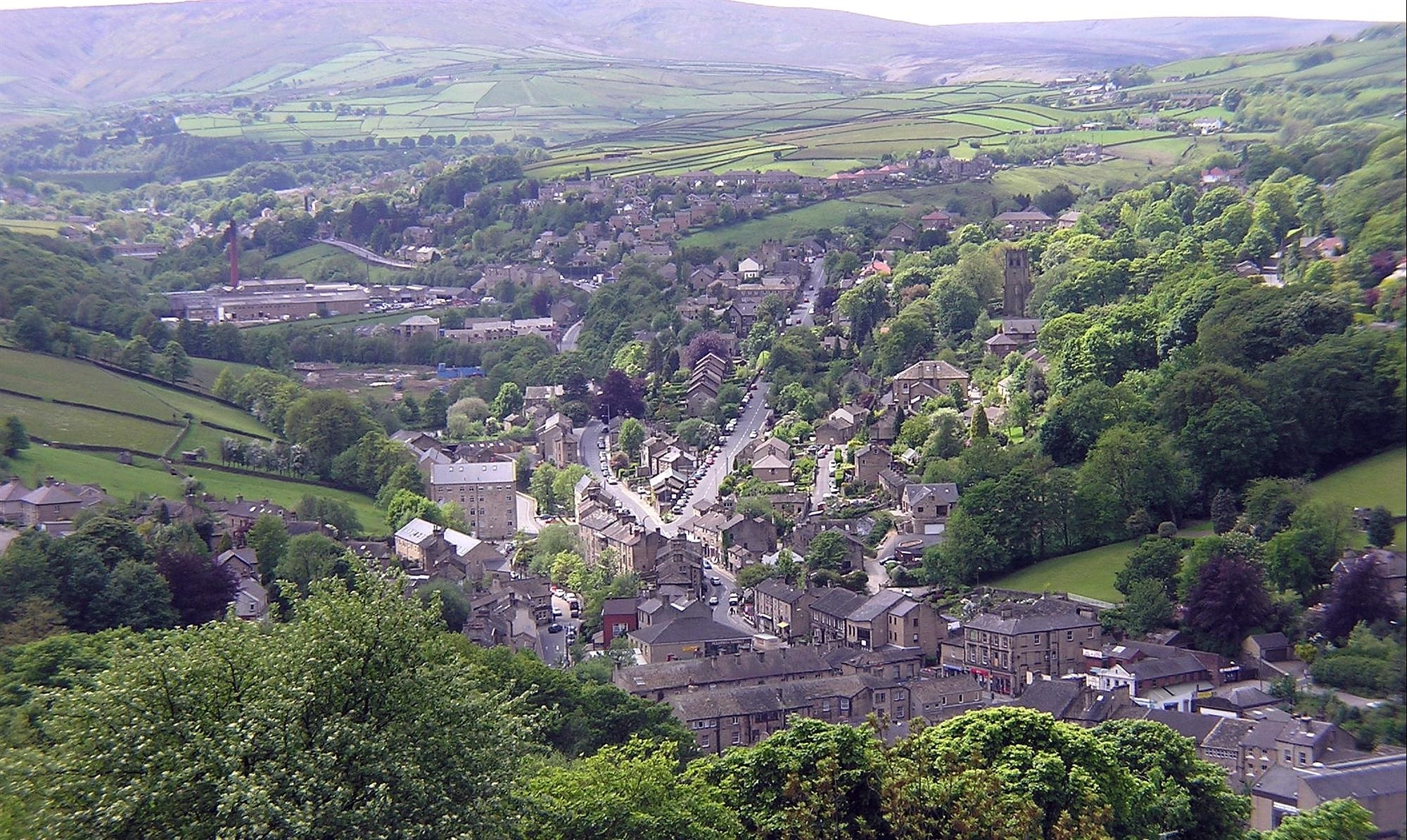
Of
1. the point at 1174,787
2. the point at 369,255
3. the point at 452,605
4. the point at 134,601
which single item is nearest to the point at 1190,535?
the point at 1174,787

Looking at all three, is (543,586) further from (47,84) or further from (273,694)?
(47,84)

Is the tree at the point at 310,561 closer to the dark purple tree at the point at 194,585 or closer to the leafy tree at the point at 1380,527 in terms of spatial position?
the dark purple tree at the point at 194,585

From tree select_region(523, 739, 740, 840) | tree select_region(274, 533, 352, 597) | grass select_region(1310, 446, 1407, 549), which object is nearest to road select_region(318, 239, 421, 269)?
tree select_region(274, 533, 352, 597)

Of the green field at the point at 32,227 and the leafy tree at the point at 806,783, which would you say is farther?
the green field at the point at 32,227

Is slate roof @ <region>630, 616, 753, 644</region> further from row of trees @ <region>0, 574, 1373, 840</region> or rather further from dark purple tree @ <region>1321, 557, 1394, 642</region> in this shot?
row of trees @ <region>0, 574, 1373, 840</region>

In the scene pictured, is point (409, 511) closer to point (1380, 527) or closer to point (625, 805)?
point (1380, 527)

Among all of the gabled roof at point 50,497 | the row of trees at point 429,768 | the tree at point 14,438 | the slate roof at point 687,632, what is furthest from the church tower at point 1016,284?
the row of trees at point 429,768
